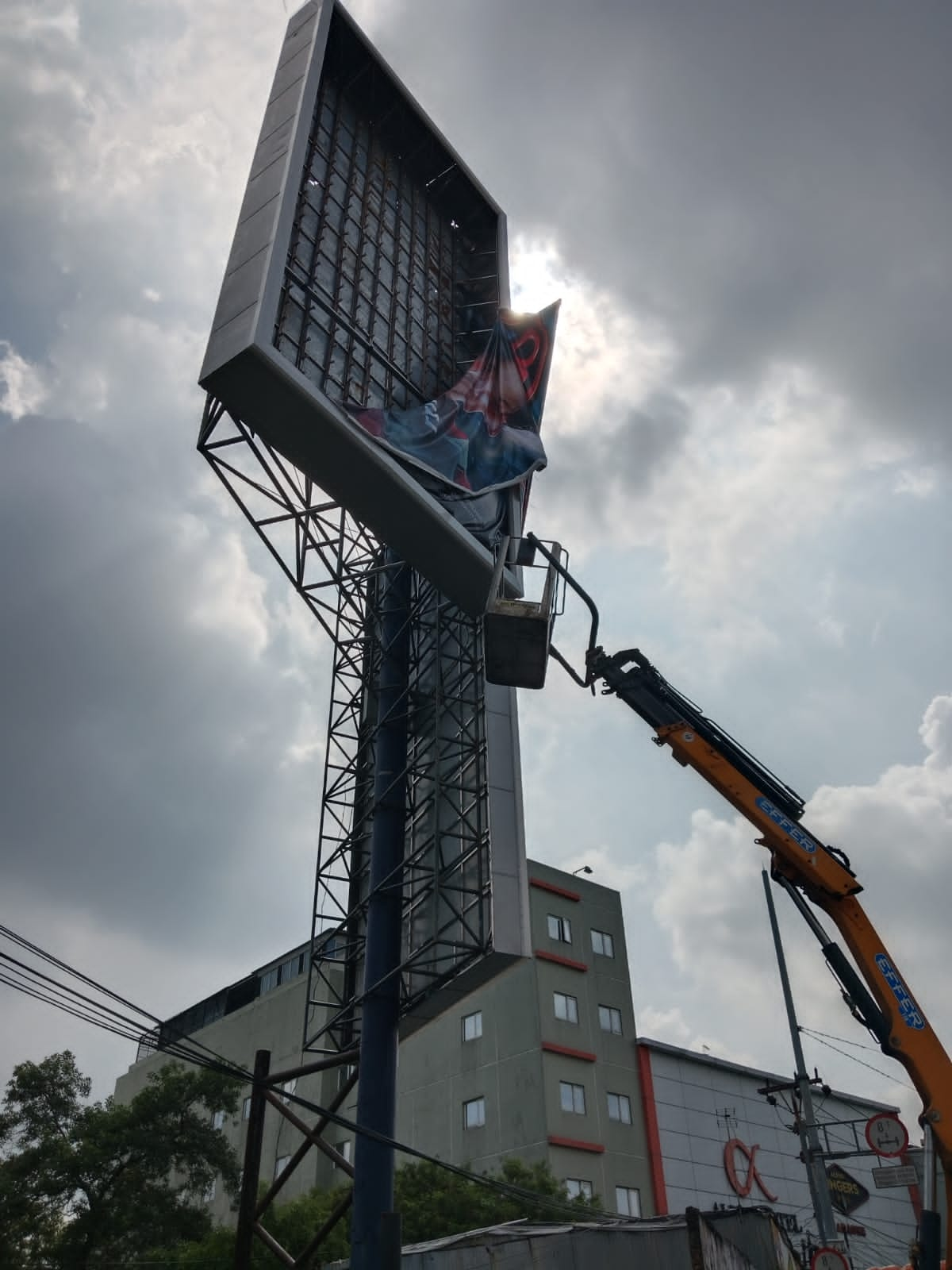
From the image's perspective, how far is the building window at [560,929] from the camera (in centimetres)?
4672

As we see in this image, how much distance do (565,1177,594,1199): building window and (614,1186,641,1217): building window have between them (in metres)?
1.56

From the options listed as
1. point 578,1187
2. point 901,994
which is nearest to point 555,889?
point 578,1187

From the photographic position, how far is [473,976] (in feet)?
60.1

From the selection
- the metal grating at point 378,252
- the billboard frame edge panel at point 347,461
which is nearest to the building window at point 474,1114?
the billboard frame edge panel at point 347,461

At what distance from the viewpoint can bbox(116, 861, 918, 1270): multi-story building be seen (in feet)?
137

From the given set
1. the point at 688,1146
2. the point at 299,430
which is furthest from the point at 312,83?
the point at 688,1146

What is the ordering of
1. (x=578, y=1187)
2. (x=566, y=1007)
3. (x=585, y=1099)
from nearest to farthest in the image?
1. (x=578, y=1187)
2. (x=585, y=1099)
3. (x=566, y=1007)

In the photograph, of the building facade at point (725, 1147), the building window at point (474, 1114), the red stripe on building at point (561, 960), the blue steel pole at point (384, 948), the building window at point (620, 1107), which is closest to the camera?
the blue steel pole at point (384, 948)

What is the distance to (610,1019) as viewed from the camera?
46188 millimetres

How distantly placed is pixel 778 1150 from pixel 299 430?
46.4m

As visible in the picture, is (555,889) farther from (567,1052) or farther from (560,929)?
(567,1052)

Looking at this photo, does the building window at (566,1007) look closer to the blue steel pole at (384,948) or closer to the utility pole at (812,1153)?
the utility pole at (812,1153)

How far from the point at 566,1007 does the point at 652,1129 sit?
20.8 ft

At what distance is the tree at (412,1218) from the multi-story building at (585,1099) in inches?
235
